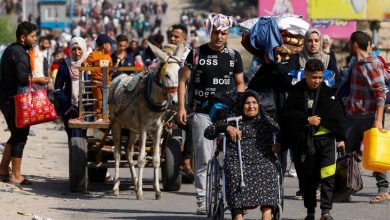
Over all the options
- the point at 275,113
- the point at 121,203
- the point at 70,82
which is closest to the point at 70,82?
the point at 70,82

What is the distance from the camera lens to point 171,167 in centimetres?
1585

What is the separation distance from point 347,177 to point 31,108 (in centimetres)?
524

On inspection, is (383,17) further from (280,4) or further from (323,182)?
(323,182)

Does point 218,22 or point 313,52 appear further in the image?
point 313,52

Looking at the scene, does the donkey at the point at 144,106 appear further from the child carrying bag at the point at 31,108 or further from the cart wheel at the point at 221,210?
the cart wheel at the point at 221,210

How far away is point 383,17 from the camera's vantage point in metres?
44.2

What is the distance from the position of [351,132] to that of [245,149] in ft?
8.51

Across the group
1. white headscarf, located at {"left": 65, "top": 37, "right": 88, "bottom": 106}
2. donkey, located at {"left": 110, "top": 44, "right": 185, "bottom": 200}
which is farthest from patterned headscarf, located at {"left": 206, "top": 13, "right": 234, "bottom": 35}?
white headscarf, located at {"left": 65, "top": 37, "right": 88, "bottom": 106}

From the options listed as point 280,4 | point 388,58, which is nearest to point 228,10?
point 280,4

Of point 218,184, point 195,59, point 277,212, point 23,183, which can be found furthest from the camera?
point 23,183

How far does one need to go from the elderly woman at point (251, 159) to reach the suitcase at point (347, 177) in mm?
937

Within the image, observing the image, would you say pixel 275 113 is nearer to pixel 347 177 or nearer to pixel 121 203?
pixel 347 177

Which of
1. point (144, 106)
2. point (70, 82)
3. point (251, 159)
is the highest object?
point (70, 82)

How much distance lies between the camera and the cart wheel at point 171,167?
1587cm
